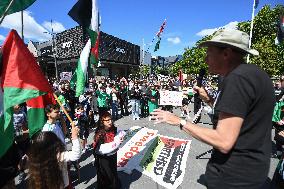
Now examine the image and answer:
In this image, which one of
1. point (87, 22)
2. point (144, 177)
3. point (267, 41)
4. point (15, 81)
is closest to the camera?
point (15, 81)

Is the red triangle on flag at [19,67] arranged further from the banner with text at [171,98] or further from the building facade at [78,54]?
the building facade at [78,54]

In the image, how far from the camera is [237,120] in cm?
173

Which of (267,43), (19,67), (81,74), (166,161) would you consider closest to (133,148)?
(166,161)

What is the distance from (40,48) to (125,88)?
46258mm

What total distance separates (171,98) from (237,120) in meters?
12.2

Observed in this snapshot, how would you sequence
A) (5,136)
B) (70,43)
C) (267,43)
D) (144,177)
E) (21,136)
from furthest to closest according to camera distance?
(70,43) < (267,43) < (21,136) < (144,177) < (5,136)

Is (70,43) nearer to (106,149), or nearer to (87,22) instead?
(87,22)

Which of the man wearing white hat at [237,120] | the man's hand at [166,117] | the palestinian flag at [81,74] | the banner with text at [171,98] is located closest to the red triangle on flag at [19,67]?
the man's hand at [166,117]

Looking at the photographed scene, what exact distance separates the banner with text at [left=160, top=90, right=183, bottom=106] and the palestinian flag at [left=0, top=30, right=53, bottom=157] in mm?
10394

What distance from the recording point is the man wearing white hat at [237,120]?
68.3 inches

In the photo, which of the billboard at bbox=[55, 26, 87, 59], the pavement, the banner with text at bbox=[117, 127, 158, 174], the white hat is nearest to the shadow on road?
the pavement

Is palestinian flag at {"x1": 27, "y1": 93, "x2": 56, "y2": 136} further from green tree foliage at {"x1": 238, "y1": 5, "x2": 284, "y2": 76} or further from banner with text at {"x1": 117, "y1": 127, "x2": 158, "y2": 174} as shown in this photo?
green tree foliage at {"x1": 238, "y1": 5, "x2": 284, "y2": 76}

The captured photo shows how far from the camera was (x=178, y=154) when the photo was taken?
7.64 metres

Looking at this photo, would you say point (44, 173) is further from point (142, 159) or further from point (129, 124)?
point (129, 124)
